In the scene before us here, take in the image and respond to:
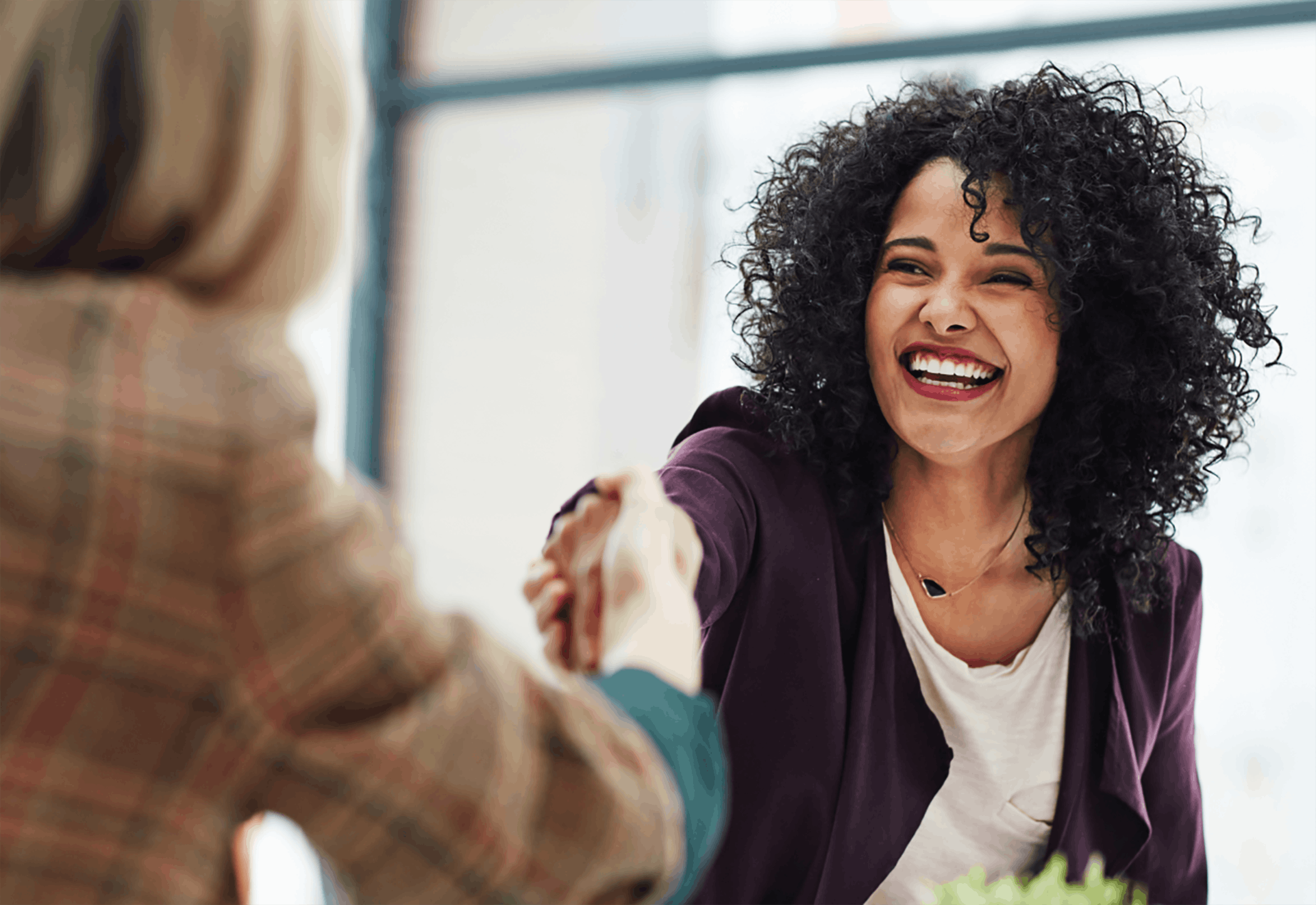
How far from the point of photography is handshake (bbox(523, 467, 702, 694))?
0.86 meters

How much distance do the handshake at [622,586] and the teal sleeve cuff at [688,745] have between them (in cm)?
2

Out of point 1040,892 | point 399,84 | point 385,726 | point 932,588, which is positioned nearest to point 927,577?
point 932,588

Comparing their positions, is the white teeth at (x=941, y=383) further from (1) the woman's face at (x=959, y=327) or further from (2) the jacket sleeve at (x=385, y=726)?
(2) the jacket sleeve at (x=385, y=726)

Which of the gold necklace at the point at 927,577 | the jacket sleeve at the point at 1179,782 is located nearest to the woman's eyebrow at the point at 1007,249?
the gold necklace at the point at 927,577

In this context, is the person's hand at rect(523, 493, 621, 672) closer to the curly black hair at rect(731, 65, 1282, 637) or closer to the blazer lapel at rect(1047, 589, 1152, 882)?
the curly black hair at rect(731, 65, 1282, 637)

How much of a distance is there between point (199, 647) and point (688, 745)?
0.36 m

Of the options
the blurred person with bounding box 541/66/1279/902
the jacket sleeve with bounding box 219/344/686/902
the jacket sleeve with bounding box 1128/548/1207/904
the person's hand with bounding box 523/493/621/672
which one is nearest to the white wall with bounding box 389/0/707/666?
the blurred person with bounding box 541/66/1279/902

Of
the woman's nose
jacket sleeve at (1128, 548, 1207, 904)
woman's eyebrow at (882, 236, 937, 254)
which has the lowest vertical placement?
jacket sleeve at (1128, 548, 1207, 904)

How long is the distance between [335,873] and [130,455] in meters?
0.28

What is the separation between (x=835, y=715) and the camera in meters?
1.36

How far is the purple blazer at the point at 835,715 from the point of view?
1.33 metres

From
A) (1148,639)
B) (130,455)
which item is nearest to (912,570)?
(1148,639)

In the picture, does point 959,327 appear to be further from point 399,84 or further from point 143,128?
point 399,84

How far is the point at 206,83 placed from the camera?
0.59 meters
